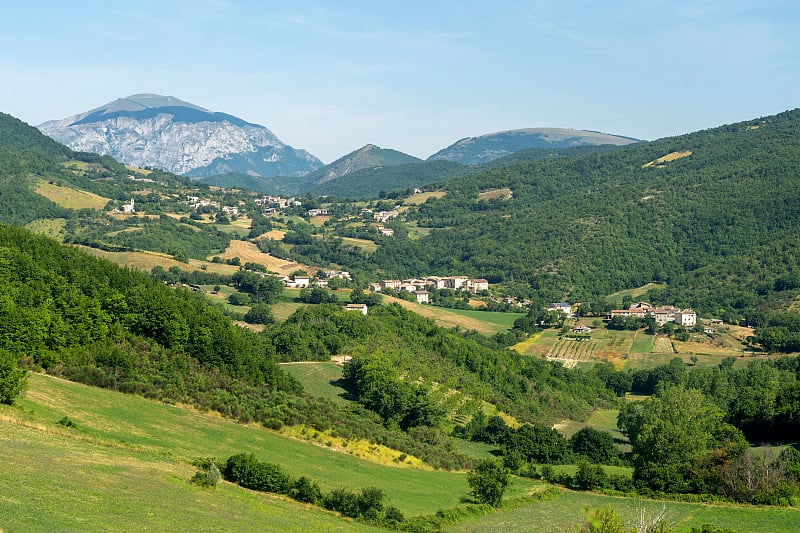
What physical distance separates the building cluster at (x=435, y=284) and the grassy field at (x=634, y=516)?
112097 mm

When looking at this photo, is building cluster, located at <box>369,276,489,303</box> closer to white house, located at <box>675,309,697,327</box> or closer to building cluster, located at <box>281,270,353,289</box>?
building cluster, located at <box>281,270,353,289</box>

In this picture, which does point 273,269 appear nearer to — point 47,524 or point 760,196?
point 760,196

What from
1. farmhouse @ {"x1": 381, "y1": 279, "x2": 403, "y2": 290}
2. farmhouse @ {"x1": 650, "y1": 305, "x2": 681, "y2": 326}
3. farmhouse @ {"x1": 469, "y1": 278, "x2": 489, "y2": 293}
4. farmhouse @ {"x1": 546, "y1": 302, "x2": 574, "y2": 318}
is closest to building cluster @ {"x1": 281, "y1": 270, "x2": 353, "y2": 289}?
farmhouse @ {"x1": 381, "y1": 279, "x2": 403, "y2": 290}

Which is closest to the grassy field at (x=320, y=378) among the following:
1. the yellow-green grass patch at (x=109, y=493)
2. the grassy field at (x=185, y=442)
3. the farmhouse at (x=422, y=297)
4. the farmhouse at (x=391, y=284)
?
the grassy field at (x=185, y=442)

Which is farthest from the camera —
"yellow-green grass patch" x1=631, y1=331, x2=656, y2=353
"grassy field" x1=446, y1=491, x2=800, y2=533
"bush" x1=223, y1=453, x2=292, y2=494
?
"yellow-green grass patch" x1=631, y1=331, x2=656, y2=353

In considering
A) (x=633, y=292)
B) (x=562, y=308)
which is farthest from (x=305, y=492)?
(x=633, y=292)

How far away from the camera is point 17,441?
31812mm

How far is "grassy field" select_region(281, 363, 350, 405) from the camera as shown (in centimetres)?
6956

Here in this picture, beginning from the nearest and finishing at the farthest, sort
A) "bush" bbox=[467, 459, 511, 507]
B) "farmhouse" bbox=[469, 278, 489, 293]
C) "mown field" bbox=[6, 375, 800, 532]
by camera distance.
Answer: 1. "mown field" bbox=[6, 375, 800, 532]
2. "bush" bbox=[467, 459, 511, 507]
3. "farmhouse" bbox=[469, 278, 489, 293]

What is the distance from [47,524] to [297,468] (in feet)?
67.0

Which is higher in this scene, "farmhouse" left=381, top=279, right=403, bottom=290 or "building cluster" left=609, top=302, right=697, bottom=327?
"farmhouse" left=381, top=279, right=403, bottom=290

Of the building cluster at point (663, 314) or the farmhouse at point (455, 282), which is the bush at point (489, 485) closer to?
the building cluster at point (663, 314)

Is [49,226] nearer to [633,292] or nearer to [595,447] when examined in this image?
[633,292]

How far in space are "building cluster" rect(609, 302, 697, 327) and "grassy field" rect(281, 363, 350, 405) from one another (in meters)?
62.8
